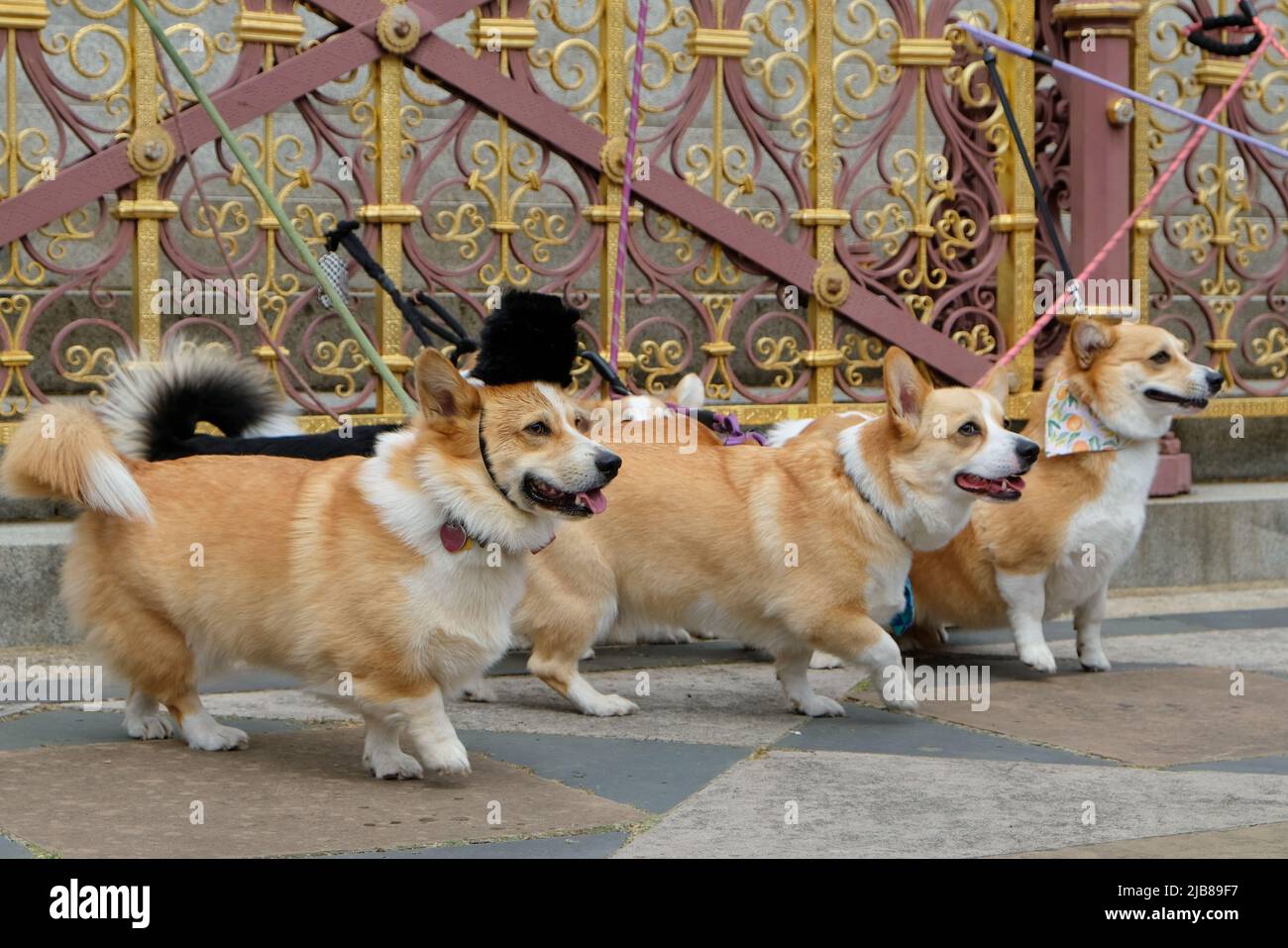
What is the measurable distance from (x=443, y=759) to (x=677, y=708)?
4.23 ft

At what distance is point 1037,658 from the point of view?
19.5ft

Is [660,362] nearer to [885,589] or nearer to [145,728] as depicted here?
[885,589]

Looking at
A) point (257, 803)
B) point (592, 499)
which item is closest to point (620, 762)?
point (592, 499)

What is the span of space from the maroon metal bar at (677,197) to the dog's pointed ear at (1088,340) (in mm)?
1516

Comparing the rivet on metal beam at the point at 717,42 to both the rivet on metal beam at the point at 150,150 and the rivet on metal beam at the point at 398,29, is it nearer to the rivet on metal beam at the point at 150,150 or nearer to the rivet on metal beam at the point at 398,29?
the rivet on metal beam at the point at 398,29

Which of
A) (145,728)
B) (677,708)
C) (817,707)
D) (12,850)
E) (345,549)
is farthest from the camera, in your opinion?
(677,708)

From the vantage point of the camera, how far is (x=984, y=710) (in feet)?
17.9

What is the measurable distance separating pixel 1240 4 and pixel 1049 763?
157 inches

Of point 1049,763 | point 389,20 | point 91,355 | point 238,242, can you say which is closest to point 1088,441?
point 1049,763

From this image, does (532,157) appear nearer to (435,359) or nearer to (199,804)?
(435,359)

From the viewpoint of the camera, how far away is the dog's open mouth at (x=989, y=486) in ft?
17.0

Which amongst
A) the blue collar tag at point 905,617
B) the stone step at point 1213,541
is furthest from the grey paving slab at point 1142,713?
the stone step at point 1213,541

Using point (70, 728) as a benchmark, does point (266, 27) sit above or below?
above

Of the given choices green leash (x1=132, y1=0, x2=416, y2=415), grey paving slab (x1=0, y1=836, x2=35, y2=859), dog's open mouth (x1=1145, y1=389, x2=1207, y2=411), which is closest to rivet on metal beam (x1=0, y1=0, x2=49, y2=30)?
green leash (x1=132, y1=0, x2=416, y2=415)
